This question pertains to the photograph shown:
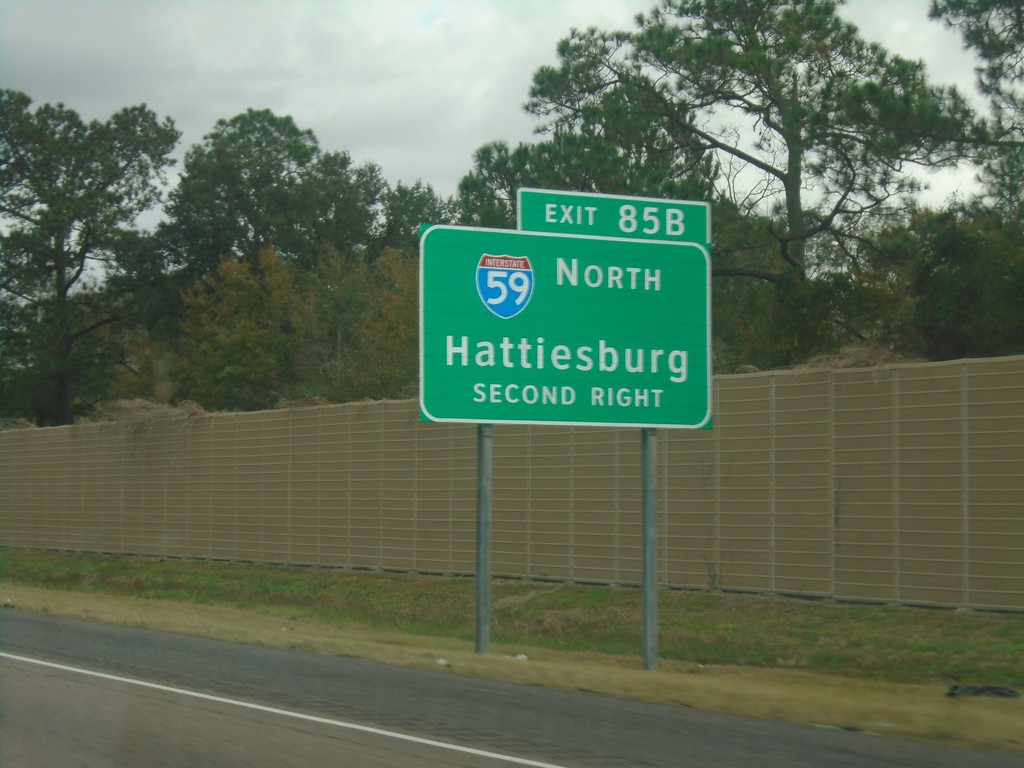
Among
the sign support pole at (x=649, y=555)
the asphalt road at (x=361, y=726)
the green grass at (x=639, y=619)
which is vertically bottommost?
the green grass at (x=639, y=619)

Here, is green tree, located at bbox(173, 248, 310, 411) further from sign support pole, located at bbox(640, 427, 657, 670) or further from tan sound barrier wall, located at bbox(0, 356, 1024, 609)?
sign support pole, located at bbox(640, 427, 657, 670)

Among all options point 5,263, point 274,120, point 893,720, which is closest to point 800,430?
point 893,720

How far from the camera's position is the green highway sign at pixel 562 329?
15492 millimetres

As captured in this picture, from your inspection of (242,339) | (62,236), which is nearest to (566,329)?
(242,339)

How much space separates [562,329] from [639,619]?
6155 mm

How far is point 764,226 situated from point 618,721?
60.9 feet

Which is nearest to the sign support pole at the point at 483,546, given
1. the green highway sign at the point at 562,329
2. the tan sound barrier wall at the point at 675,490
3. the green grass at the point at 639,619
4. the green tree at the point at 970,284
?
the green highway sign at the point at 562,329

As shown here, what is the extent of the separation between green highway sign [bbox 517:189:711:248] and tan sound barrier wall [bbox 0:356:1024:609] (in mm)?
3405

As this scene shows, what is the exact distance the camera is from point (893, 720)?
1061 cm

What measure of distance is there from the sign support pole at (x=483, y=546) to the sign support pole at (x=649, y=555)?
80.5 inches

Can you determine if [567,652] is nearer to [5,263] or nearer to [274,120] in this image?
[5,263]

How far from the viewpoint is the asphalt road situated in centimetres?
911

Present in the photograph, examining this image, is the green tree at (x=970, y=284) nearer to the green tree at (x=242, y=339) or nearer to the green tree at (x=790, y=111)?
the green tree at (x=790, y=111)

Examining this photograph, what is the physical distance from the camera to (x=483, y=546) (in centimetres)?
1664
